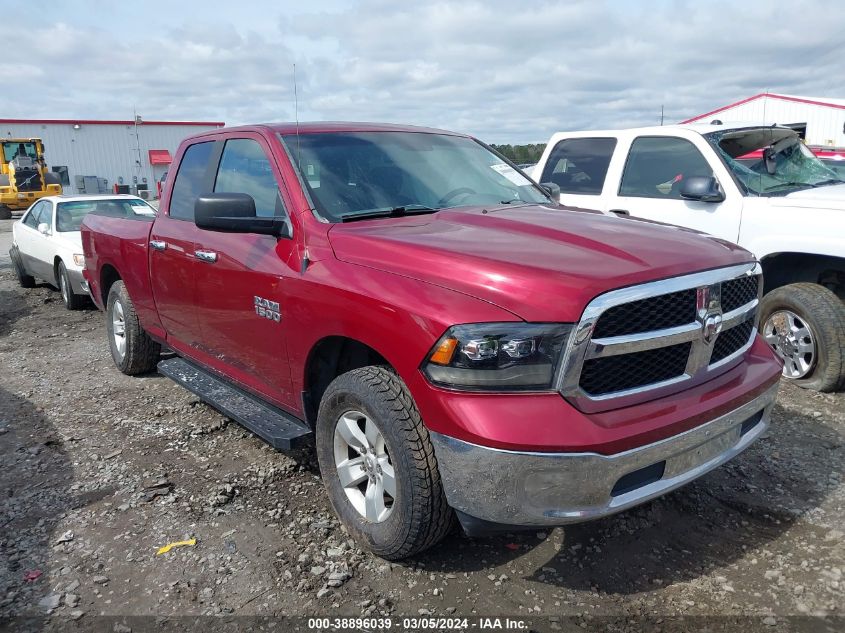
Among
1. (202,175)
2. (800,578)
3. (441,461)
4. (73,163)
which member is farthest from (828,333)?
(73,163)

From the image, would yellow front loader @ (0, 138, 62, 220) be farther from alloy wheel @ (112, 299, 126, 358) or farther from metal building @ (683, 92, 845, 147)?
metal building @ (683, 92, 845, 147)

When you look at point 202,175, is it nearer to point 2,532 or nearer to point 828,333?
point 2,532

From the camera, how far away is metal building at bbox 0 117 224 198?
3906cm

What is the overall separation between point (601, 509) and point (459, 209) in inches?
70.9

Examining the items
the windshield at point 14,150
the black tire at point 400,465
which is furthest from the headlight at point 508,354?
the windshield at point 14,150

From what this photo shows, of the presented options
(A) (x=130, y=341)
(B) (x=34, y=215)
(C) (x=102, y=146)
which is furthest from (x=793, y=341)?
(C) (x=102, y=146)

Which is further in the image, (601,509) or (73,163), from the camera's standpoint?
(73,163)

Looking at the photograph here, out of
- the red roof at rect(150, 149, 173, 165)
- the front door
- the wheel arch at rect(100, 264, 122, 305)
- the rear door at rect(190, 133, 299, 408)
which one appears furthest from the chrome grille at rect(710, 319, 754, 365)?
the red roof at rect(150, 149, 173, 165)

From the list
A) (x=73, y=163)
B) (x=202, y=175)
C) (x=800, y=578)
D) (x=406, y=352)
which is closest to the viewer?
(x=406, y=352)

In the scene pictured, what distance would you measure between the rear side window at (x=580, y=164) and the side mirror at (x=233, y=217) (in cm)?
404

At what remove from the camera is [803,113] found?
28219 mm

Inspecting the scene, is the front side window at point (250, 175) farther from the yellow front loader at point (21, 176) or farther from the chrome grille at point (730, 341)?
the yellow front loader at point (21, 176)

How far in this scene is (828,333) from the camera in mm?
4914

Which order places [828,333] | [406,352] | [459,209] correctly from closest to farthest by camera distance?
[406,352] < [459,209] < [828,333]
